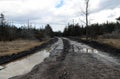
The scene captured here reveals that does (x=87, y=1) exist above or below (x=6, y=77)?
above

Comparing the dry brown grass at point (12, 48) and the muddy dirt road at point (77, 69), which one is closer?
the muddy dirt road at point (77, 69)

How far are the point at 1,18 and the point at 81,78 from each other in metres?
77.6

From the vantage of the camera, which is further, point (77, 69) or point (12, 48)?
point (12, 48)

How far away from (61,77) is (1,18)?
77177 millimetres

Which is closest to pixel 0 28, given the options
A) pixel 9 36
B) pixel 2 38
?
pixel 9 36

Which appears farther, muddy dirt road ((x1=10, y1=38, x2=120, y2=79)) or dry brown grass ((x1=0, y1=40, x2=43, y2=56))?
dry brown grass ((x1=0, y1=40, x2=43, y2=56))

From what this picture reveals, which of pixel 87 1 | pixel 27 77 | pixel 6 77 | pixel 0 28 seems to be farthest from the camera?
pixel 0 28

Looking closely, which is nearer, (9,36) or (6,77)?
(6,77)

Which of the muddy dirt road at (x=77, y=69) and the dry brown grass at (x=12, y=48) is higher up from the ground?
the muddy dirt road at (x=77, y=69)

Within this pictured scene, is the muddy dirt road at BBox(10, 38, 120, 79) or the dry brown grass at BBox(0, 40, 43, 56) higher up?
the muddy dirt road at BBox(10, 38, 120, 79)

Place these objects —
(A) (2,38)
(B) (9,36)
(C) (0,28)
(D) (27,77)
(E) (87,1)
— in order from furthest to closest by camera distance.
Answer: (C) (0,28) → (B) (9,36) → (A) (2,38) → (E) (87,1) → (D) (27,77)

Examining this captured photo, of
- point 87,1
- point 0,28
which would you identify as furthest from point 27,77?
point 0,28

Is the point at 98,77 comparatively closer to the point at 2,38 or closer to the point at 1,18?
the point at 2,38

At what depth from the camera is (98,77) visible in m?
11.7
